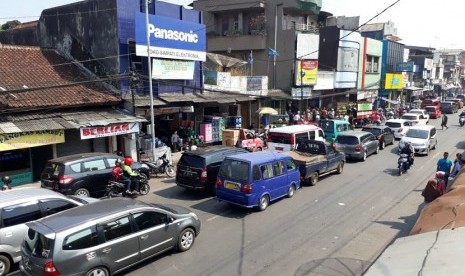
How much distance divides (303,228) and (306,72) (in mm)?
24488

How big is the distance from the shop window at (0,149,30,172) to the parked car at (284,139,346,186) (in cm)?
1148

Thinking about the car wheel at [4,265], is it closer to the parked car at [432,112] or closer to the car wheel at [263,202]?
the car wheel at [263,202]

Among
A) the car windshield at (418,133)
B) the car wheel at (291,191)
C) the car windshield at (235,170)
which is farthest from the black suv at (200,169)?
the car windshield at (418,133)

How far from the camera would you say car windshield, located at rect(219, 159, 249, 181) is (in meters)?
12.2

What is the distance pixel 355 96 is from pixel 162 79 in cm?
2972

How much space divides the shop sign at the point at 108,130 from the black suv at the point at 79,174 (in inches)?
103

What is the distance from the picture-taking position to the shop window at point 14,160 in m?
16.0

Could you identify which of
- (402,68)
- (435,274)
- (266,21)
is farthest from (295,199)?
(402,68)

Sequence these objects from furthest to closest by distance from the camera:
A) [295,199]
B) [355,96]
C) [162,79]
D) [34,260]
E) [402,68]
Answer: [402,68], [355,96], [162,79], [295,199], [34,260]

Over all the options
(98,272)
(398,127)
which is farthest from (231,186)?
(398,127)

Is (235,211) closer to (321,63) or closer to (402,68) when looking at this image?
(321,63)

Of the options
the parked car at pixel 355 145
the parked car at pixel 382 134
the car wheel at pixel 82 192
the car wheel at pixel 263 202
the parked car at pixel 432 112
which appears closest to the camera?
the car wheel at pixel 263 202

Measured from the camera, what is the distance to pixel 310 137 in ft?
65.8

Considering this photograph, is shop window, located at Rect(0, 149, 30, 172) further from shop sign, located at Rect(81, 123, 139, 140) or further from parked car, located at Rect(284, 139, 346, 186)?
parked car, located at Rect(284, 139, 346, 186)
